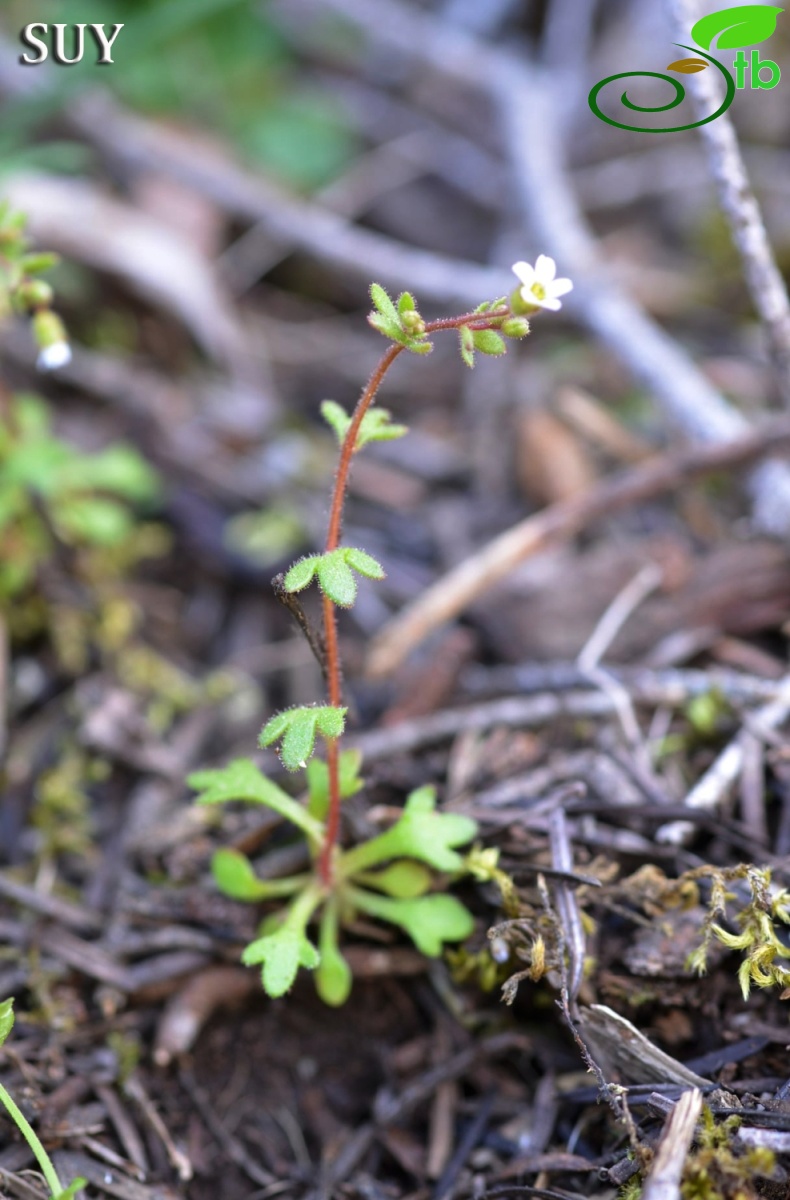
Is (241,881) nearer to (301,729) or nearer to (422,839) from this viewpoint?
(422,839)

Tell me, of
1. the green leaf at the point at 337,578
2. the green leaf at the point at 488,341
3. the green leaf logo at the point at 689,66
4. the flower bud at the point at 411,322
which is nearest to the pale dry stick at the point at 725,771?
the green leaf at the point at 337,578

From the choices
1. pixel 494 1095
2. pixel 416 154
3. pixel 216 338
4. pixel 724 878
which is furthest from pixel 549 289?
pixel 416 154

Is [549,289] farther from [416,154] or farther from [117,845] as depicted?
[416,154]

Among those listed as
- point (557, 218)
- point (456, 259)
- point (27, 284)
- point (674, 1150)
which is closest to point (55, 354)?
point (27, 284)

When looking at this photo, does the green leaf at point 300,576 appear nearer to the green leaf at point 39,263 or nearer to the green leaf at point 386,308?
the green leaf at point 386,308

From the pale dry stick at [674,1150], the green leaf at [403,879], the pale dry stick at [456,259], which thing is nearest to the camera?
the pale dry stick at [674,1150]

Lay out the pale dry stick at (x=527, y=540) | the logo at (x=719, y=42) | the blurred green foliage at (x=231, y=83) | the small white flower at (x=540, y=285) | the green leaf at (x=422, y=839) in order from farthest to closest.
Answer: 1. the blurred green foliage at (x=231, y=83)
2. the pale dry stick at (x=527, y=540)
3. the logo at (x=719, y=42)
4. the green leaf at (x=422, y=839)
5. the small white flower at (x=540, y=285)
